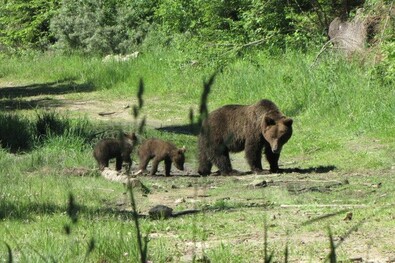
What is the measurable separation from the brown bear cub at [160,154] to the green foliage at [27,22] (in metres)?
21.0

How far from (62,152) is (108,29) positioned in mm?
16781

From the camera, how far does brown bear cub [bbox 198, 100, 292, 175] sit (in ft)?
38.8

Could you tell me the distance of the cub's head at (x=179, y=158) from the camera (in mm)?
12488

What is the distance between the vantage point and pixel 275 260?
6383 mm

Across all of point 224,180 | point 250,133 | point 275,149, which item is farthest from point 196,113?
point 224,180

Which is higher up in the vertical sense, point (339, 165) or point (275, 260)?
point (275, 260)

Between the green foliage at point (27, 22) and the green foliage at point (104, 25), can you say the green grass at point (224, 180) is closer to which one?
the green foliage at point (104, 25)

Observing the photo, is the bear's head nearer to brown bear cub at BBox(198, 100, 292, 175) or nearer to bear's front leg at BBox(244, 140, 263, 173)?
brown bear cub at BBox(198, 100, 292, 175)

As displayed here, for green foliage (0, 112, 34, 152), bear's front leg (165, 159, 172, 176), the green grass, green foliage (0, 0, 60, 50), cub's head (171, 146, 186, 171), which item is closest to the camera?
the green grass

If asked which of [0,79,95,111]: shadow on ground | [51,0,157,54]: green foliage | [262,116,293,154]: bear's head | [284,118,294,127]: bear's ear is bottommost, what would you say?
[0,79,95,111]: shadow on ground

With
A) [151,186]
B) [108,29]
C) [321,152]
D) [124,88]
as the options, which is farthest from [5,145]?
[108,29]

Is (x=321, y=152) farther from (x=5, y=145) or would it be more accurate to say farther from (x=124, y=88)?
(x=124, y=88)

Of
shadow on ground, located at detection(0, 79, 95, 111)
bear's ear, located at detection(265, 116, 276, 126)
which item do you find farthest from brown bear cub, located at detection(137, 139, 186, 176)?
shadow on ground, located at detection(0, 79, 95, 111)

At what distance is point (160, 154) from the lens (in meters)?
12.5
